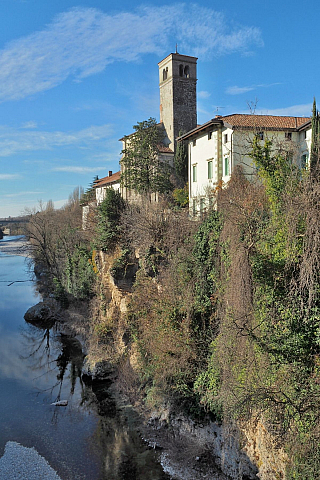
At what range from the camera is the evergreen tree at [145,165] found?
27.7 metres

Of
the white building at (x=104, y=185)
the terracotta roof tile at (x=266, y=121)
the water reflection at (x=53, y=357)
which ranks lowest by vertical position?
the water reflection at (x=53, y=357)

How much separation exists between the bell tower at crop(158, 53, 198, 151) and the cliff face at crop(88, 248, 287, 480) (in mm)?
18630

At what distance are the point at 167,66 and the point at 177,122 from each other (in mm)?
5090

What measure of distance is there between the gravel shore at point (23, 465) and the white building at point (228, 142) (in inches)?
501

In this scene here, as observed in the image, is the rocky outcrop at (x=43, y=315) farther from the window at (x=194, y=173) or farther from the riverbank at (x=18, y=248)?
the window at (x=194, y=173)

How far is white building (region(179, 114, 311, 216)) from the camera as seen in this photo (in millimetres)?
20806

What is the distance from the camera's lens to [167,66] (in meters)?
33.3

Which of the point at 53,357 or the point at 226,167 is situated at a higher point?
the point at 226,167

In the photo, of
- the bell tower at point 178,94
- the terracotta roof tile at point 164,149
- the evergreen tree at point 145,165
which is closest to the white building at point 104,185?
the terracotta roof tile at point 164,149

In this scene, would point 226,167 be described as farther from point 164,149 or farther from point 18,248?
point 18,248

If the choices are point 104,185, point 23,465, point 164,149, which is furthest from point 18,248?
point 23,465

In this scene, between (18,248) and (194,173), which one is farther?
(18,248)

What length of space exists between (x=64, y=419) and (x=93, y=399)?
6.57ft

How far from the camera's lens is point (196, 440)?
13797 mm
